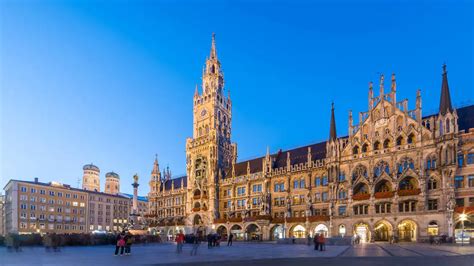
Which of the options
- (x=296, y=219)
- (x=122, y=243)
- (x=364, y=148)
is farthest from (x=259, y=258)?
(x=296, y=219)

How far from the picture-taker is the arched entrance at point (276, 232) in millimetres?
78363

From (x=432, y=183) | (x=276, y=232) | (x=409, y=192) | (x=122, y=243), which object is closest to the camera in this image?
(x=122, y=243)

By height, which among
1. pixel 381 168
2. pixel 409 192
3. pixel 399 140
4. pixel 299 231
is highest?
pixel 399 140

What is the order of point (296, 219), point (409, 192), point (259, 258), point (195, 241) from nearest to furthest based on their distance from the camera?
point (259, 258) < point (195, 241) < point (409, 192) < point (296, 219)

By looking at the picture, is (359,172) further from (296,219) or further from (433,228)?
(433,228)

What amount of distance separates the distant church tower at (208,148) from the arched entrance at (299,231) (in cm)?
2309

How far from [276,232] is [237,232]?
9930 mm

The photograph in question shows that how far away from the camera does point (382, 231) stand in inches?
2611

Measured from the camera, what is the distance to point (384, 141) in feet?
221

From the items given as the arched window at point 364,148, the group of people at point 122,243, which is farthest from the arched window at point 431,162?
the group of people at point 122,243

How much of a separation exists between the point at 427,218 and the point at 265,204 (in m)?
32.9

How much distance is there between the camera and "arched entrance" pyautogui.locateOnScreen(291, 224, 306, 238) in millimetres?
74812

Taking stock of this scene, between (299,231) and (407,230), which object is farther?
(299,231)

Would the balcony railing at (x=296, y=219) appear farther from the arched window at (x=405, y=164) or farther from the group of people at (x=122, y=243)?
the group of people at (x=122, y=243)
